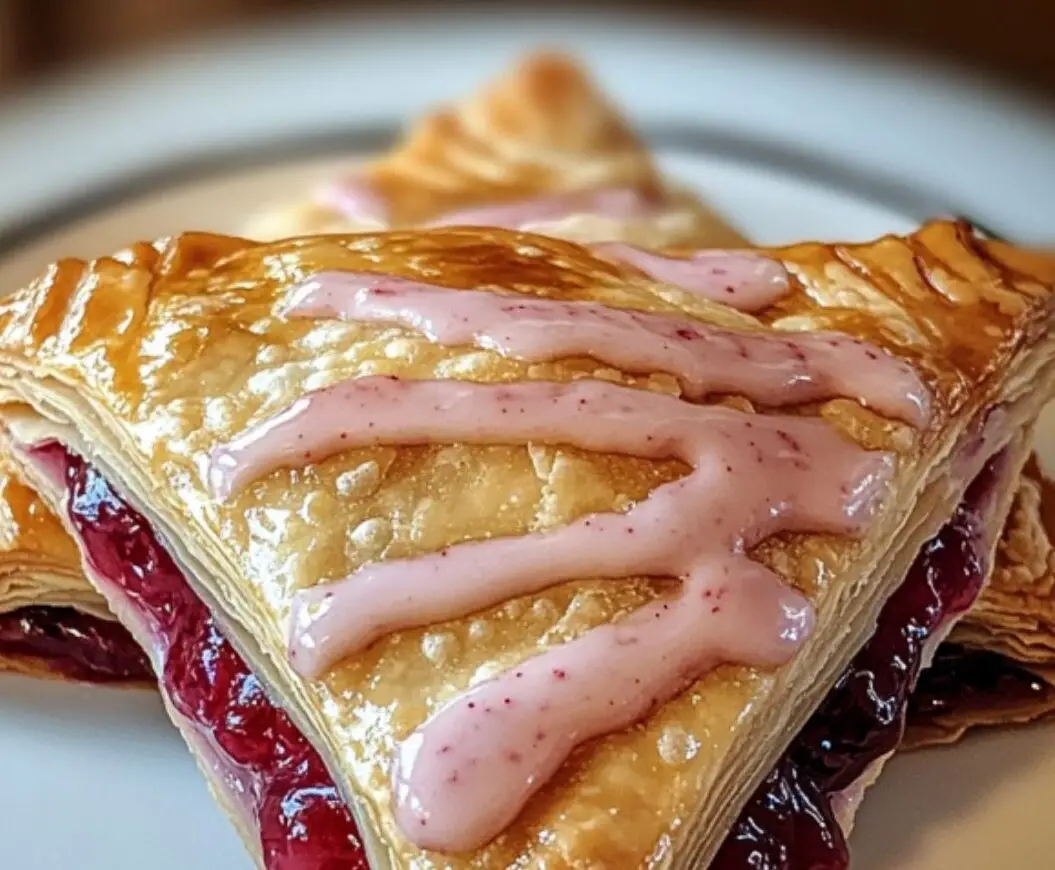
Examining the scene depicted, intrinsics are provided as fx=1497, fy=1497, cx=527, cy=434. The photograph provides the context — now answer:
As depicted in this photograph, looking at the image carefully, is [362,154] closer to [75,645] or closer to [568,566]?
[75,645]

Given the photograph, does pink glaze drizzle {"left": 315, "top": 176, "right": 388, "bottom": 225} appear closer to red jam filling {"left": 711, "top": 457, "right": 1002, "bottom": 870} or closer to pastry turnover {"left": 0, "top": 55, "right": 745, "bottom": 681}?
pastry turnover {"left": 0, "top": 55, "right": 745, "bottom": 681}

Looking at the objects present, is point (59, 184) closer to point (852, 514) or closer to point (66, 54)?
point (66, 54)

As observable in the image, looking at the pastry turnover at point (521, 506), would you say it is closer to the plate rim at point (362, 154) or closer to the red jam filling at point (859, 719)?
the red jam filling at point (859, 719)

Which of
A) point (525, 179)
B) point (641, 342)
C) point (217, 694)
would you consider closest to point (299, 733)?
point (217, 694)

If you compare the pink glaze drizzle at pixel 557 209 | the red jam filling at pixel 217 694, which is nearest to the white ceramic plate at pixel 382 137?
the red jam filling at pixel 217 694

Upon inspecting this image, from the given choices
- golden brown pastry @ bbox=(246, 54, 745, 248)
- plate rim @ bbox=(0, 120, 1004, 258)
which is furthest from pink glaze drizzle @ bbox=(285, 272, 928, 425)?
plate rim @ bbox=(0, 120, 1004, 258)
